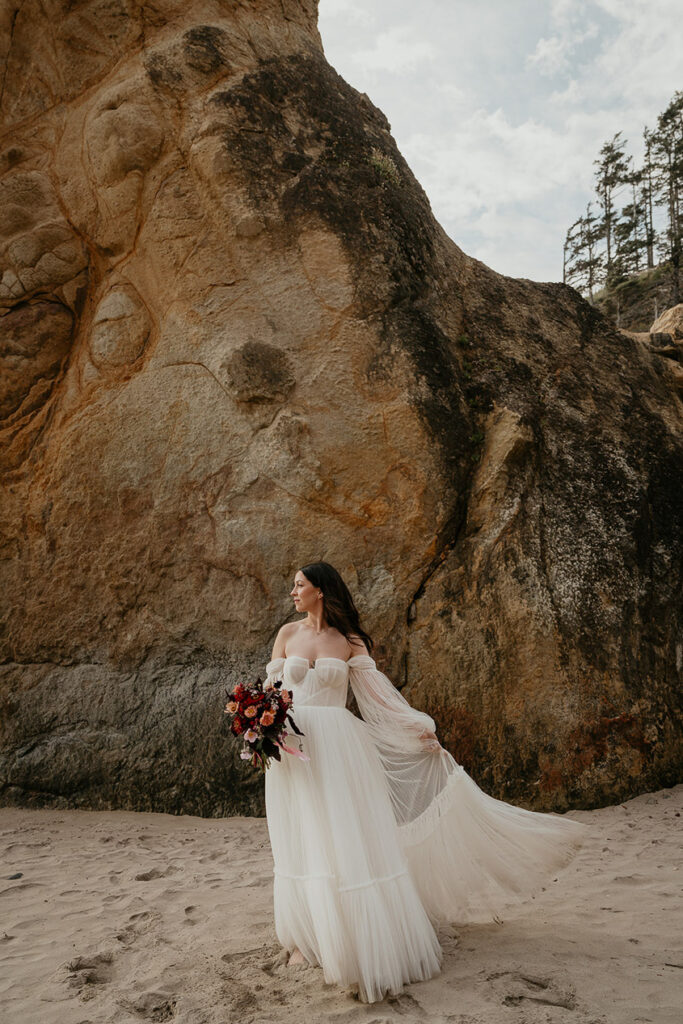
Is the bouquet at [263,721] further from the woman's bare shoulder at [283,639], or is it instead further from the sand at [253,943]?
the sand at [253,943]

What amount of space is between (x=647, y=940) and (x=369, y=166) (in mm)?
6760

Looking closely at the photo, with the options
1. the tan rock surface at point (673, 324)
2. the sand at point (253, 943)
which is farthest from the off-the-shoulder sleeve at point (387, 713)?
the tan rock surface at point (673, 324)

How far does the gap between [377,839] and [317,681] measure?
2.59 feet

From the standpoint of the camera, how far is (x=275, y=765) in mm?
3670

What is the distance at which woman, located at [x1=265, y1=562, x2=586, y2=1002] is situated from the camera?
3270 millimetres

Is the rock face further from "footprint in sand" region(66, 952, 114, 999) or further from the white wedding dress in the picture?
"footprint in sand" region(66, 952, 114, 999)

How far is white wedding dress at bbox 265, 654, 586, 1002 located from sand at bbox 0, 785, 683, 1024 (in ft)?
0.53

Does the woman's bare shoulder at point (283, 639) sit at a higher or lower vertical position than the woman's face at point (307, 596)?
lower

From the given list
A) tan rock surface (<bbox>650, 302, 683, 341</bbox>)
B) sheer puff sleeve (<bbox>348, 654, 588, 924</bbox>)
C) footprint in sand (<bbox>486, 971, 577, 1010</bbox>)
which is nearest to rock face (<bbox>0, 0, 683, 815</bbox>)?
tan rock surface (<bbox>650, 302, 683, 341</bbox>)

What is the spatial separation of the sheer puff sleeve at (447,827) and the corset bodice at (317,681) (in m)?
0.09

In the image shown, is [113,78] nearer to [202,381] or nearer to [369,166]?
[369,166]

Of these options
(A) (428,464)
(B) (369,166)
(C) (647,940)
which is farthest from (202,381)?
(C) (647,940)

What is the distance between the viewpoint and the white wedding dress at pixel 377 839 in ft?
10.7

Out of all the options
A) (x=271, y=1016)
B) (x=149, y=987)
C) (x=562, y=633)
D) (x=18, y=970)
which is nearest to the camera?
(x=271, y=1016)
